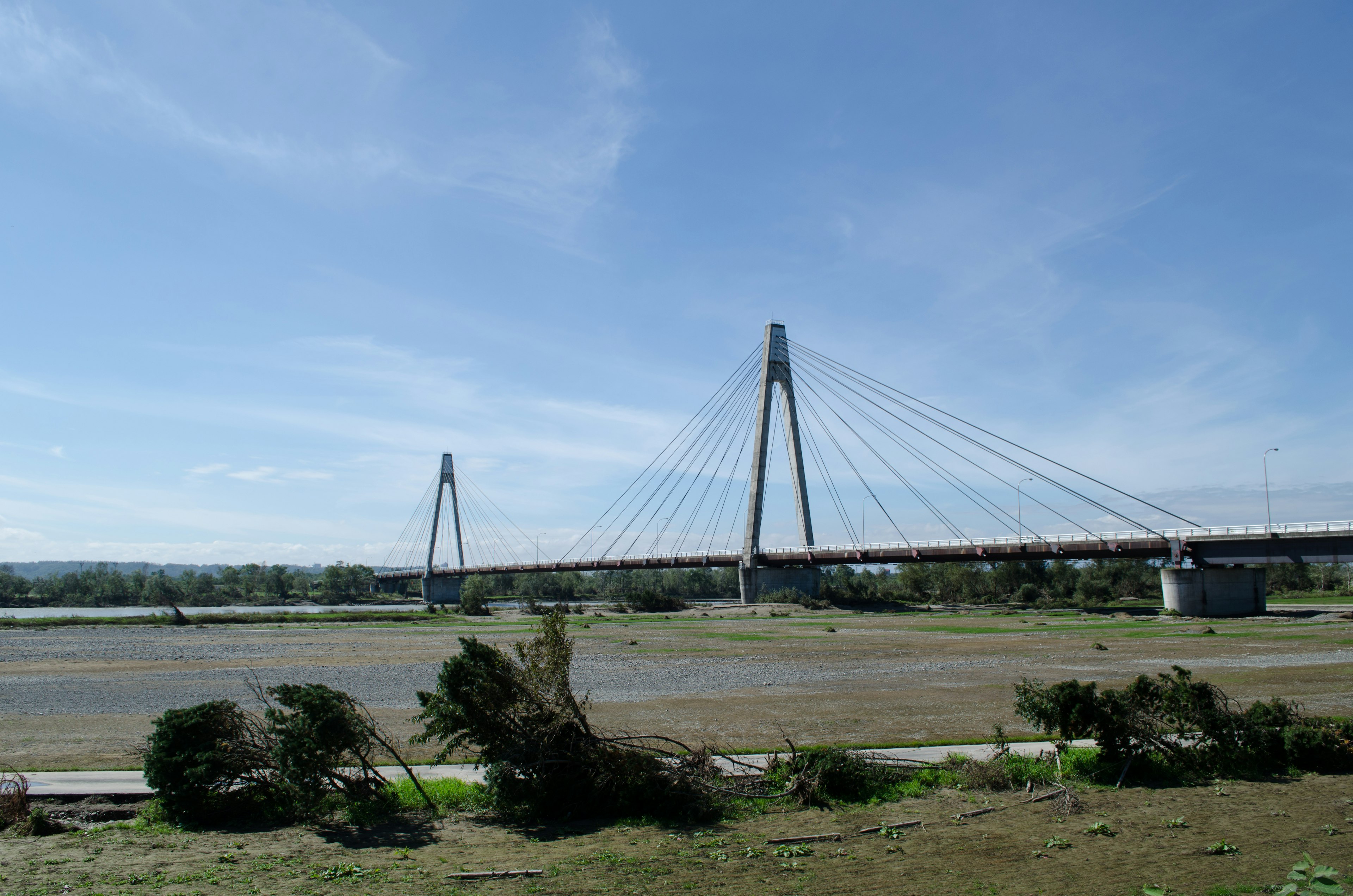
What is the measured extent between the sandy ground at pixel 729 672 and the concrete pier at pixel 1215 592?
3851 mm

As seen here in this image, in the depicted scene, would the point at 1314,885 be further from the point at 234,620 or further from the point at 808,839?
the point at 234,620

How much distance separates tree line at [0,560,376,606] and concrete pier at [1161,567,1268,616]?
15830 centimetres

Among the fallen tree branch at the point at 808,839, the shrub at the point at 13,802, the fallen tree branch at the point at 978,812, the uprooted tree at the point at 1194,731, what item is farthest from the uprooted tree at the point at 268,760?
the uprooted tree at the point at 1194,731

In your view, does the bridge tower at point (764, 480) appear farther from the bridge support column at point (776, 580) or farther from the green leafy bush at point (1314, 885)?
the green leafy bush at point (1314, 885)

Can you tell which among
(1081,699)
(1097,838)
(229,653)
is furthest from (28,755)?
(229,653)

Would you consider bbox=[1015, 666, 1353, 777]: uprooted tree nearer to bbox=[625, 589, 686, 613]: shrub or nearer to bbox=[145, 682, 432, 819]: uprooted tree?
bbox=[145, 682, 432, 819]: uprooted tree

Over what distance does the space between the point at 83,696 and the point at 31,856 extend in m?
19.6

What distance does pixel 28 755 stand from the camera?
16.1 meters

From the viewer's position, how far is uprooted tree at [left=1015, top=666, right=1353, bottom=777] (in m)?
14.4

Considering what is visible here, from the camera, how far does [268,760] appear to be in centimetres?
1219

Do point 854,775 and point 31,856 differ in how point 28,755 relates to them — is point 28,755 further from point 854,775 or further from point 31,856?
point 854,775

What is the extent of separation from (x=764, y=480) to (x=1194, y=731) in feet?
244

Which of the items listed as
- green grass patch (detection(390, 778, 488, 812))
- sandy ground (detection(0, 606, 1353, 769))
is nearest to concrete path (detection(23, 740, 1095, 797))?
green grass patch (detection(390, 778, 488, 812))

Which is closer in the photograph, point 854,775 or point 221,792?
point 221,792
